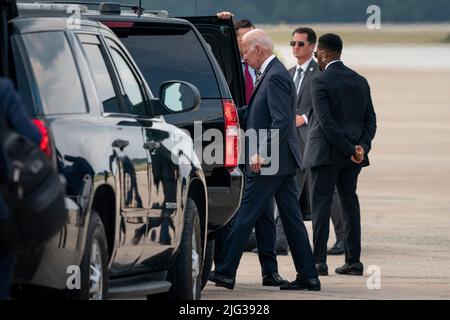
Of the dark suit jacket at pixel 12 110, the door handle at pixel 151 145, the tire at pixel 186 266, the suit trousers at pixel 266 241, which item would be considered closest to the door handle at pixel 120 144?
the door handle at pixel 151 145

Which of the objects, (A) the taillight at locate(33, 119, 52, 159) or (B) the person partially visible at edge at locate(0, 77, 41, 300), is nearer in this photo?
(B) the person partially visible at edge at locate(0, 77, 41, 300)

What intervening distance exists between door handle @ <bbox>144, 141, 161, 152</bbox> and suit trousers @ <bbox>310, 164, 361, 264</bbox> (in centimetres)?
401

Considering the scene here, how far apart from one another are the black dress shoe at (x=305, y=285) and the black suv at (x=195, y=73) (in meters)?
0.68

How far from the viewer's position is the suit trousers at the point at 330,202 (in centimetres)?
1356

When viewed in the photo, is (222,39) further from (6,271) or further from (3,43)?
(6,271)

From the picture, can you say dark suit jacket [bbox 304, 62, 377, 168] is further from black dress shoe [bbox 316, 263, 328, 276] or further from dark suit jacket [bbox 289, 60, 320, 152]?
dark suit jacket [bbox 289, 60, 320, 152]

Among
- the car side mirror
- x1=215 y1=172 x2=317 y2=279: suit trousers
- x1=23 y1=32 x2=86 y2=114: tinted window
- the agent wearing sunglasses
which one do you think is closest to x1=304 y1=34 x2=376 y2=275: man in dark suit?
x1=215 y1=172 x2=317 y2=279: suit trousers

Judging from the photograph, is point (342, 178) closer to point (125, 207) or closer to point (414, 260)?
point (414, 260)

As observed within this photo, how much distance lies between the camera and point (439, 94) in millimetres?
60469

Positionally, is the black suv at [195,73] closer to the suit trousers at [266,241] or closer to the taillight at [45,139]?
the suit trousers at [266,241]

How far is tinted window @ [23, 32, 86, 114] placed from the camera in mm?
8086

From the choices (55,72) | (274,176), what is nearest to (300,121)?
(274,176)

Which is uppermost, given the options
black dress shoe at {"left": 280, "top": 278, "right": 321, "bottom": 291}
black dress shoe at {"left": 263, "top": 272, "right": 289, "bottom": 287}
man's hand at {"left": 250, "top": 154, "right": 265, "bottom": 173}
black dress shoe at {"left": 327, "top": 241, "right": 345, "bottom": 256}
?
man's hand at {"left": 250, "top": 154, "right": 265, "bottom": 173}

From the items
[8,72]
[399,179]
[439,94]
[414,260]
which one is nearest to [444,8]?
[439,94]
